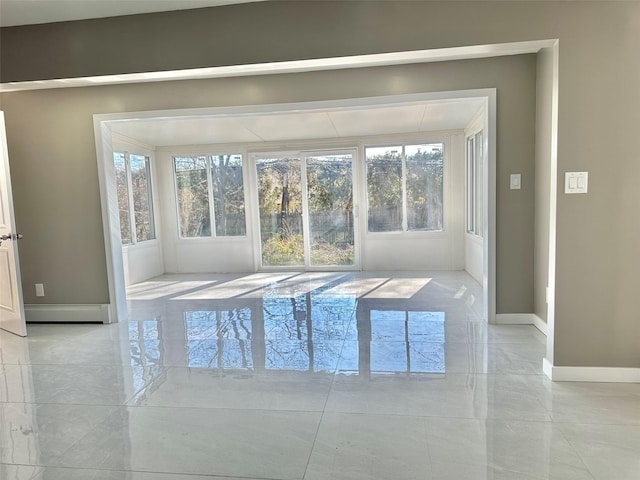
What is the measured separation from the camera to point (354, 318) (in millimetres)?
3914

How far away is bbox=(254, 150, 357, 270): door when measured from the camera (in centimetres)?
645

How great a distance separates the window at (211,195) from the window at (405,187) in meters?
2.28

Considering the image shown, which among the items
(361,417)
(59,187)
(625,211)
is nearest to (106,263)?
(59,187)

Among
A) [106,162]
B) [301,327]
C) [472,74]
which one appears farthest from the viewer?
[106,162]

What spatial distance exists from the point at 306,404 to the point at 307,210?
4.52 metres

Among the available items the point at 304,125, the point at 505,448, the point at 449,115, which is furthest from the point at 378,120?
the point at 505,448

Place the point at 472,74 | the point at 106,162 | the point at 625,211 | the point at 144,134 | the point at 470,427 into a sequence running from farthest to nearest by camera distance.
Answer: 1. the point at 144,134
2. the point at 106,162
3. the point at 472,74
4. the point at 625,211
5. the point at 470,427

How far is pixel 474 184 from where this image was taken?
5527mm

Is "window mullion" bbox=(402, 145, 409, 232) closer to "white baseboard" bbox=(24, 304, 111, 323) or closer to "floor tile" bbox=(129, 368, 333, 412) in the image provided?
"floor tile" bbox=(129, 368, 333, 412)

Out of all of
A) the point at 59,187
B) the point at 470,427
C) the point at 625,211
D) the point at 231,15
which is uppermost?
the point at 231,15

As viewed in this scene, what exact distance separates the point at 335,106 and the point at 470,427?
2.83 metres

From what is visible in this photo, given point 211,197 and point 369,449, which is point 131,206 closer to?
point 211,197

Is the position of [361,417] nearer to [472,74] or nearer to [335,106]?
[335,106]

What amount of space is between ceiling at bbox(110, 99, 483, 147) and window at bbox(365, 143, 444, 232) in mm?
395
